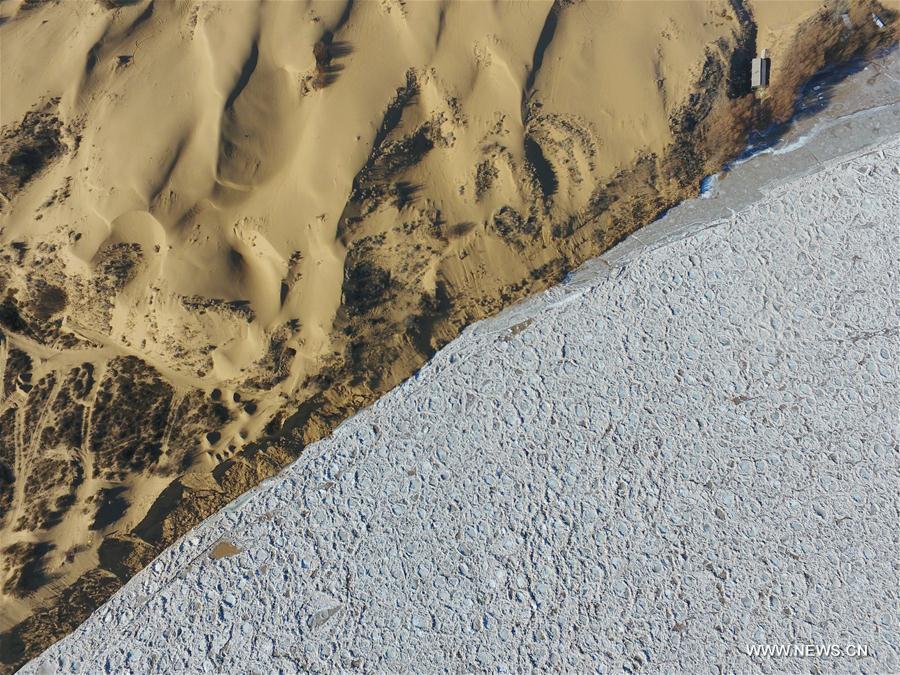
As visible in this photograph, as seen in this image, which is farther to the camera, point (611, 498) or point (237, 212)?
point (611, 498)

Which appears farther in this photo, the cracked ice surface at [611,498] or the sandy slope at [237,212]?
the cracked ice surface at [611,498]

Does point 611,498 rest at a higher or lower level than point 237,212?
lower

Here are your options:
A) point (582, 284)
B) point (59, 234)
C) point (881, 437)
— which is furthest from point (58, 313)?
point (881, 437)

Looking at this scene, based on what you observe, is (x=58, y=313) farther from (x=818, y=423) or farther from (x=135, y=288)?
(x=818, y=423)

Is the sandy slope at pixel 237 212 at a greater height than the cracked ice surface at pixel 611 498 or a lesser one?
greater
